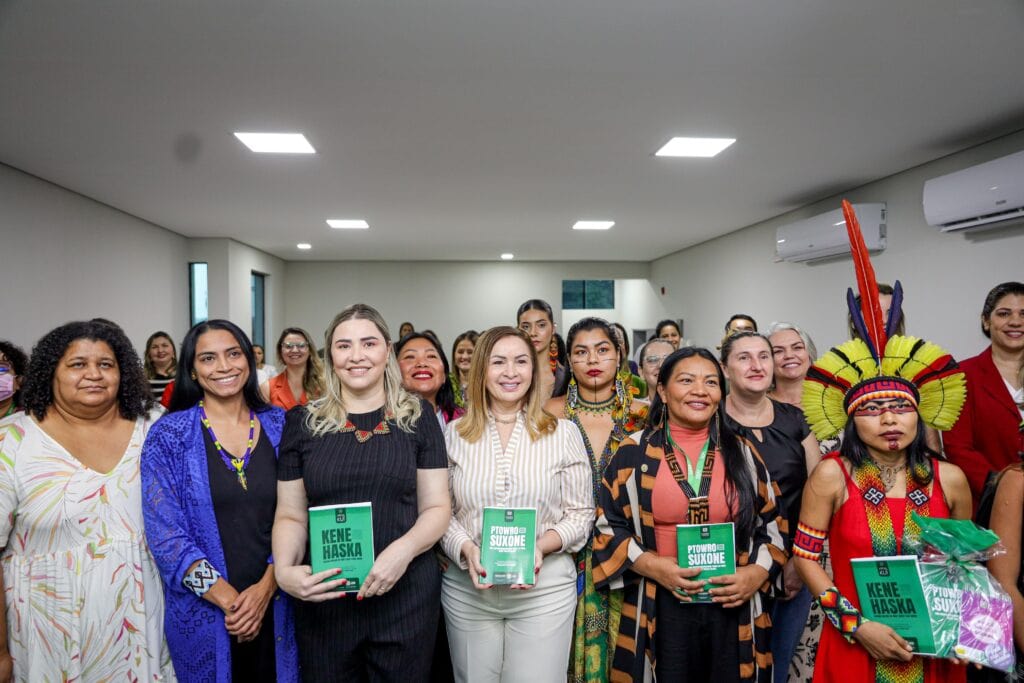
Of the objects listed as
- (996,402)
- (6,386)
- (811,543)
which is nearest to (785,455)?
(811,543)

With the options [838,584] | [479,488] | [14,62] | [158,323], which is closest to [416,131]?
[14,62]

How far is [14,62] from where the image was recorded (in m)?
3.05

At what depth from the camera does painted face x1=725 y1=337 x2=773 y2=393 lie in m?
2.28

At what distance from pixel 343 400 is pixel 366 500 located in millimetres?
343

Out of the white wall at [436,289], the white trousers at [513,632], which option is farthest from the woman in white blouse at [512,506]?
the white wall at [436,289]

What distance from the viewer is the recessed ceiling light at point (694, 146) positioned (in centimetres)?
438

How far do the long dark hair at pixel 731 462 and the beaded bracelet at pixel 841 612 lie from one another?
284 mm

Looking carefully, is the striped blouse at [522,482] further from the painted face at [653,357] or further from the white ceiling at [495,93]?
the white ceiling at [495,93]

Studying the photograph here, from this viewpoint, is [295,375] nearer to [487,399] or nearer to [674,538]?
[487,399]

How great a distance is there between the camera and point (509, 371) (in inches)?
79.9

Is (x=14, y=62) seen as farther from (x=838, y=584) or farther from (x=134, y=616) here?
(x=838, y=584)

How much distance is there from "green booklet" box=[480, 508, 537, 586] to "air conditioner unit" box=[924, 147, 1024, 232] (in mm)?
4394

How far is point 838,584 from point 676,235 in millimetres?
7857

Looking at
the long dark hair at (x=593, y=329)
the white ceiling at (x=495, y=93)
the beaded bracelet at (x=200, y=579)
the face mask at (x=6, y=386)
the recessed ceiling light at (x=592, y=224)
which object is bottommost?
the beaded bracelet at (x=200, y=579)
